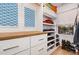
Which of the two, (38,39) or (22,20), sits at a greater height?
(22,20)

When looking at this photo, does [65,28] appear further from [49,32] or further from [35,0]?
[35,0]

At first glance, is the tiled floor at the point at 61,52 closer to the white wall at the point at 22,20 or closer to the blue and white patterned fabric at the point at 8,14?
the white wall at the point at 22,20

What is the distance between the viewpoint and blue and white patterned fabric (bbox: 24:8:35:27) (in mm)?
1274

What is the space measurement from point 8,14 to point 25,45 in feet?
1.33

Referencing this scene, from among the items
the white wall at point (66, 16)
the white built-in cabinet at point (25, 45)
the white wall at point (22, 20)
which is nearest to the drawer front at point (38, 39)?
the white built-in cabinet at point (25, 45)

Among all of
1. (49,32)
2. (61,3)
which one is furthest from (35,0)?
(49,32)

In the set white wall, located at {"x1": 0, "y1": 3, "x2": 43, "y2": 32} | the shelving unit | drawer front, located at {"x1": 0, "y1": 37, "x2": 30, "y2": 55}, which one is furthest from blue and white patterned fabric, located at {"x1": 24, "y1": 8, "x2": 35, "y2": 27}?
drawer front, located at {"x1": 0, "y1": 37, "x2": 30, "y2": 55}

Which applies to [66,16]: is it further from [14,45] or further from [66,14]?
[14,45]

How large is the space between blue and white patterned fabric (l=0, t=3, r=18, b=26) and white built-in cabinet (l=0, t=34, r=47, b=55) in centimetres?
27

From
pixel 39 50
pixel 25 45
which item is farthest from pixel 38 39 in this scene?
pixel 25 45

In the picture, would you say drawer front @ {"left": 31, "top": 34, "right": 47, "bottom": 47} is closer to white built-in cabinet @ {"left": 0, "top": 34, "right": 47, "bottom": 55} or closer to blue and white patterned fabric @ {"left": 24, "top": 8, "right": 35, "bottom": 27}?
white built-in cabinet @ {"left": 0, "top": 34, "right": 47, "bottom": 55}

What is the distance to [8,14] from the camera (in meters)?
1.16

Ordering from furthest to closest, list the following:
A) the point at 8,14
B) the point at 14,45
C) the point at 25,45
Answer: the point at 8,14 → the point at 25,45 → the point at 14,45
